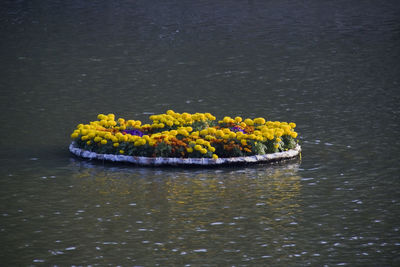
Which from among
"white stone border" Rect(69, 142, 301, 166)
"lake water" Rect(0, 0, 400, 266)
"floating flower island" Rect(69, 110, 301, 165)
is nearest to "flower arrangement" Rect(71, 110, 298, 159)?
"floating flower island" Rect(69, 110, 301, 165)

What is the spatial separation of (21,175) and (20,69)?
1404cm

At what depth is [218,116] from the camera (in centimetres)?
2244

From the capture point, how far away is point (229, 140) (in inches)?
687

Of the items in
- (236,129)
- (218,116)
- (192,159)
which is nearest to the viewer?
(192,159)

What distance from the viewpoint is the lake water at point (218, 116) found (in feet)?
41.5

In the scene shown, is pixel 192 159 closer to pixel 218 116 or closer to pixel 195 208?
pixel 195 208

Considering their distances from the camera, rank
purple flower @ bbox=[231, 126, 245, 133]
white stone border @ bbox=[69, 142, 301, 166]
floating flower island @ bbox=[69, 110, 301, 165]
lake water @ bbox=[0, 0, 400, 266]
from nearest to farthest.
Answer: lake water @ bbox=[0, 0, 400, 266] → white stone border @ bbox=[69, 142, 301, 166] → floating flower island @ bbox=[69, 110, 301, 165] → purple flower @ bbox=[231, 126, 245, 133]

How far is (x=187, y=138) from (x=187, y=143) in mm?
139

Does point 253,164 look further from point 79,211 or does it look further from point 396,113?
point 396,113

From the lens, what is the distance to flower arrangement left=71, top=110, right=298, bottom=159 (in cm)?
1719

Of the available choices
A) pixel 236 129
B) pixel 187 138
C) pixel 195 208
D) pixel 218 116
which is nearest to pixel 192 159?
pixel 187 138

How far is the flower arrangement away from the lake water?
487 mm

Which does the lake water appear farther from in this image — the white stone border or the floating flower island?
the floating flower island

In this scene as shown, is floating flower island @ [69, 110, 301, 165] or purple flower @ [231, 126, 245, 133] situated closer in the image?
floating flower island @ [69, 110, 301, 165]
